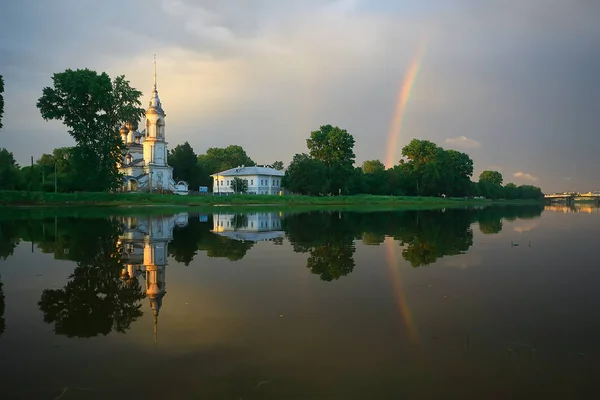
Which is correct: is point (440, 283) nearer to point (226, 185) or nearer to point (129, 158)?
point (129, 158)

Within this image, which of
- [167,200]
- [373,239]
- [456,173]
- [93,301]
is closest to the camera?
[93,301]

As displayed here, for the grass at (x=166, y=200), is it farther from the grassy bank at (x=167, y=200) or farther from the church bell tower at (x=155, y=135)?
the church bell tower at (x=155, y=135)

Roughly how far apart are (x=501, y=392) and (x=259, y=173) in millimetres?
104047

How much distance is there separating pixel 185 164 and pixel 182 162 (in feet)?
2.61

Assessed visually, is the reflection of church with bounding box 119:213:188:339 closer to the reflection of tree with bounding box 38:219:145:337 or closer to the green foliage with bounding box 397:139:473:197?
the reflection of tree with bounding box 38:219:145:337

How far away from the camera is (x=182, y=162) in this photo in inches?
4203

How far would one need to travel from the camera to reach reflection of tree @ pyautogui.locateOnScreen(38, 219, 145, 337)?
7.94 m

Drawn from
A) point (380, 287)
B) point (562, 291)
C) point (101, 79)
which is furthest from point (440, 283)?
point (101, 79)

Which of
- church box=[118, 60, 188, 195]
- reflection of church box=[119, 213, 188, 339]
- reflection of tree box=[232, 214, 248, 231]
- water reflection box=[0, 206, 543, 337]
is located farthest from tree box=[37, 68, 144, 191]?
reflection of church box=[119, 213, 188, 339]

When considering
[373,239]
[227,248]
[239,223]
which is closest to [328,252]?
[227,248]

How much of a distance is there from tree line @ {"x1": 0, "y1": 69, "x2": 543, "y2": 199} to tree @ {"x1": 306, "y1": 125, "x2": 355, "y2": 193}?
0.23 m

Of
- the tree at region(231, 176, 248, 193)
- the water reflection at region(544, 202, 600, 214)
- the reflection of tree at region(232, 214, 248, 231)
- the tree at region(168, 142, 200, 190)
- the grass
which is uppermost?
the tree at region(168, 142, 200, 190)

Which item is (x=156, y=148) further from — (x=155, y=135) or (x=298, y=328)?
(x=298, y=328)

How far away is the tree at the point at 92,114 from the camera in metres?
59.4
